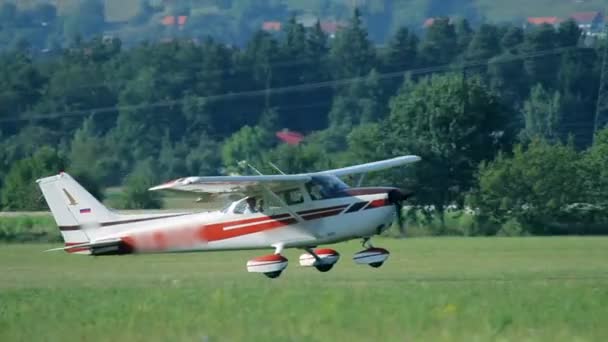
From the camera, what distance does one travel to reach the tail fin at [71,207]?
81.3 ft

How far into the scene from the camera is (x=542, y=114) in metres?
94.9

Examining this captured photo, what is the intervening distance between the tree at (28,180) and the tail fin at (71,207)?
2491cm

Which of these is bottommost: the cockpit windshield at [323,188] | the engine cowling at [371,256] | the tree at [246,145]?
the tree at [246,145]

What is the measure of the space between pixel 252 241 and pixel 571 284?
596cm

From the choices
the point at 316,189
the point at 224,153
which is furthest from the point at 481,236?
the point at 224,153

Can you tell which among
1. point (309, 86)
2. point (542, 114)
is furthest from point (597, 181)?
point (309, 86)

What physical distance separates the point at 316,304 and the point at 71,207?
7894mm

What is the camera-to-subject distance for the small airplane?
2408cm

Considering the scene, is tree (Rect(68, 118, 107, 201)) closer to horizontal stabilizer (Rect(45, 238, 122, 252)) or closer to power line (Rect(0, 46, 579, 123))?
power line (Rect(0, 46, 579, 123))

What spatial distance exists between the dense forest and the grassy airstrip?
20.7 meters

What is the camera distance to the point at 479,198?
47.6 m

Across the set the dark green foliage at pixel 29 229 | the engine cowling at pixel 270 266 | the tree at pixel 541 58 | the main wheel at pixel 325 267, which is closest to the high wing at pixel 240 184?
the engine cowling at pixel 270 266

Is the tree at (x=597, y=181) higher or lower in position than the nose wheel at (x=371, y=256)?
lower

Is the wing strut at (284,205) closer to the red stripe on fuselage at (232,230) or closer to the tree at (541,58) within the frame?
the red stripe on fuselage at (232,230)
